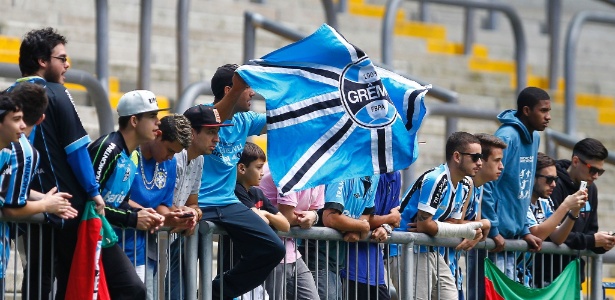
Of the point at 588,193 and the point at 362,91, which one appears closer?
the point at 362,91

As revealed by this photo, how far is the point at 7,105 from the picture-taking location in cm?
726

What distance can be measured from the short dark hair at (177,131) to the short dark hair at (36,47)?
28.2 inches

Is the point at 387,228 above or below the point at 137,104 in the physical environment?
below

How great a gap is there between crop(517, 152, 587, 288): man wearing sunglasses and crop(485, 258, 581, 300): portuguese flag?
0.27 feet

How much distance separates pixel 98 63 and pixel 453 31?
338 inches

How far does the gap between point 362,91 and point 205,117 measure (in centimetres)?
100

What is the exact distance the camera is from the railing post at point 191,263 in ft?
27.0

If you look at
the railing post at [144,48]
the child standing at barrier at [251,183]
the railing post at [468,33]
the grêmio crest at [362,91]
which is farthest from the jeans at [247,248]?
the railing post at [468,33]

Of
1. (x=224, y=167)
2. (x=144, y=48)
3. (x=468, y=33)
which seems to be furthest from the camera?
(x=468, y=33)

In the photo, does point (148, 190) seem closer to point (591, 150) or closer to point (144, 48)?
point (144, 48)

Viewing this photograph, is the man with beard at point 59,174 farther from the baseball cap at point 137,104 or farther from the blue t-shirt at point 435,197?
the blue t-shirt at point 435,197

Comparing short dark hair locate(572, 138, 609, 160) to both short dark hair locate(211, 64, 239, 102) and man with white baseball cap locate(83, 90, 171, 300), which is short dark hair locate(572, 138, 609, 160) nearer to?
short dark hair locate(211, 64, 239, 102)

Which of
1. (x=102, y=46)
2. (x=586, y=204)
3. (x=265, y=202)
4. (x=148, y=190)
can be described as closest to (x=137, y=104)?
(x=148, y=190)

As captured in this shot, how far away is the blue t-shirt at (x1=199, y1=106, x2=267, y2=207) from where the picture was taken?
8.45 meters
